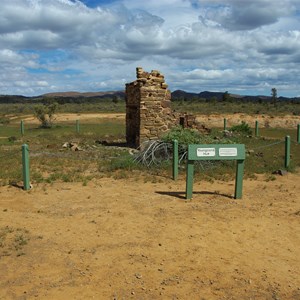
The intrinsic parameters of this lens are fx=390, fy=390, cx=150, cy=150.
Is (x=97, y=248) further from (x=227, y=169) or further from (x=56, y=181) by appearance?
(x=227, y=169)

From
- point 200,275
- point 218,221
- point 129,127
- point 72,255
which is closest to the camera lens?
point 200,275

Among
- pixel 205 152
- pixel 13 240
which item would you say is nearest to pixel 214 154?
pixel 205 152

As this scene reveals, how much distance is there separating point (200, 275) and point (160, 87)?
11.3 metres

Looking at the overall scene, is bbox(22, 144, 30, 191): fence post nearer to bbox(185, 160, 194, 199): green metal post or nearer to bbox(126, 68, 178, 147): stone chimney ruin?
bbox(185, 160, 194, 199): green metal post

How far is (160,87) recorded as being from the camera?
49.9ft

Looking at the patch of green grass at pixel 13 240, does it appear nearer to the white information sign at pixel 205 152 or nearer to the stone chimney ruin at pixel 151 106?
the white information sign at pixel 205 152

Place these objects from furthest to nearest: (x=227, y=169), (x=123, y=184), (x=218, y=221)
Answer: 1. (x=227, y=169)
2. (x=123, y=184)
3. (x=218, y=221)

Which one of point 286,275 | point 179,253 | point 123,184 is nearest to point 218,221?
point 179,253

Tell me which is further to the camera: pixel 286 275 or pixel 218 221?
pixel 218 221

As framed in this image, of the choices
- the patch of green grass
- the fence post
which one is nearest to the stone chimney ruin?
the fence post

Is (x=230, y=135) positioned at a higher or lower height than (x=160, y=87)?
lower

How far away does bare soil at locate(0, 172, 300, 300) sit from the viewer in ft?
14.3

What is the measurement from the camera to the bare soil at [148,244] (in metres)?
4.37

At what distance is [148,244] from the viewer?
5.60m
